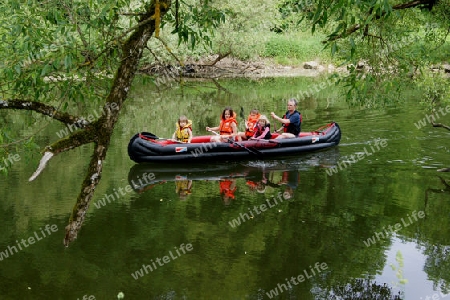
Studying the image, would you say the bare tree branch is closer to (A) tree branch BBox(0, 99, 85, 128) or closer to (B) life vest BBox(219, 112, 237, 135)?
(A) tree branch BBox(0, 99, 85, 128)

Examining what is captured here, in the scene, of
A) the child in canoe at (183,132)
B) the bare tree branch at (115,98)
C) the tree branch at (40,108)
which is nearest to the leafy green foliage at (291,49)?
the child in canoe at (183,132)

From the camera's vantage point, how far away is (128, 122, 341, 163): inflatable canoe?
11.4m

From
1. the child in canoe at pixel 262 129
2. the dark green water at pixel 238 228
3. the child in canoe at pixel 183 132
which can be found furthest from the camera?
the child in canoe at pixel 262 129

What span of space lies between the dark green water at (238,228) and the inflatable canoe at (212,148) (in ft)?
0.71

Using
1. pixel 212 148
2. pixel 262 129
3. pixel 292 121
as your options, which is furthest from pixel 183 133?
pixel 292 121

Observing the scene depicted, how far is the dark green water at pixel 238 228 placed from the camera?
6332mm

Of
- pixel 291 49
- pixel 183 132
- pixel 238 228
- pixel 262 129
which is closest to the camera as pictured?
pixel 238 228

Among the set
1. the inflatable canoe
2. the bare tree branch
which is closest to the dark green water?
the inflatable canoe

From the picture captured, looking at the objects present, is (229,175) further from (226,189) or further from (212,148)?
(226,189)

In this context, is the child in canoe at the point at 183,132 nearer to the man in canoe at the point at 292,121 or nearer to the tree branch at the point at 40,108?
the man in canoe at the point at 292,121

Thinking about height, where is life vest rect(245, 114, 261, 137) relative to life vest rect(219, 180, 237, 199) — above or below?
above

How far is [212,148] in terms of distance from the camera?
11.7m

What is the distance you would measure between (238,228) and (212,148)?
3846mm

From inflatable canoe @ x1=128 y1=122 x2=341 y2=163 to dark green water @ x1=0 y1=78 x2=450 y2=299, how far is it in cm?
22
